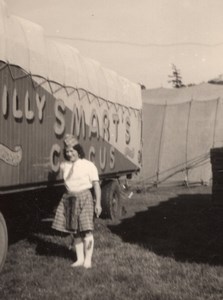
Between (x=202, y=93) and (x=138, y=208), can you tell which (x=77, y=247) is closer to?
(x=138, y=208)

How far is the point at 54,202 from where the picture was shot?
9805 mm

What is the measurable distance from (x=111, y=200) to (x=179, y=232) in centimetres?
224

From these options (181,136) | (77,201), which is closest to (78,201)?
(77,201)

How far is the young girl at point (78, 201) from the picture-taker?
707cm

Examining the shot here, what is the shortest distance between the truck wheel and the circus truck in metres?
0.02

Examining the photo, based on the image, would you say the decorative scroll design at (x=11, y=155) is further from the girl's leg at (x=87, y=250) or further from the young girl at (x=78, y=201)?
the girl's leg at (x=87, y=250)

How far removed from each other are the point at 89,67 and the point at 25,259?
407 cm

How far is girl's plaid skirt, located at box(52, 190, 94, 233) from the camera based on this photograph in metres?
7.06

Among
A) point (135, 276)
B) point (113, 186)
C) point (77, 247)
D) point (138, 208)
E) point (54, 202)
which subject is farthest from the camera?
point (138, 208)

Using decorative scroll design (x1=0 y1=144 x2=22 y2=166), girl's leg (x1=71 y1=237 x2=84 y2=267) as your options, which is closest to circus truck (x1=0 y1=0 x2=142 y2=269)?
decorative scroll design (x1=0 y1=144 x2=22 y2=166)

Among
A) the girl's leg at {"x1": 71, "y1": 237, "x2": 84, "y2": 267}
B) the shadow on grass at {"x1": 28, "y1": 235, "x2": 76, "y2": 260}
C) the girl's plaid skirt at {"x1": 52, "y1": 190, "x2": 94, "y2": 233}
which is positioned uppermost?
the girl's plaid skirt at {"x1": 52, "y1": 190, "x2": 94, "y2": 233}

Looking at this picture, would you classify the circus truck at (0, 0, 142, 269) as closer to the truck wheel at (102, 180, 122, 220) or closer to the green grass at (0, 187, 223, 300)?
the truck wheel at (102, 180, 122, 220)

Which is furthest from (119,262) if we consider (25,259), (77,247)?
(25,259)

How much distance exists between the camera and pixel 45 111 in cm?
779
